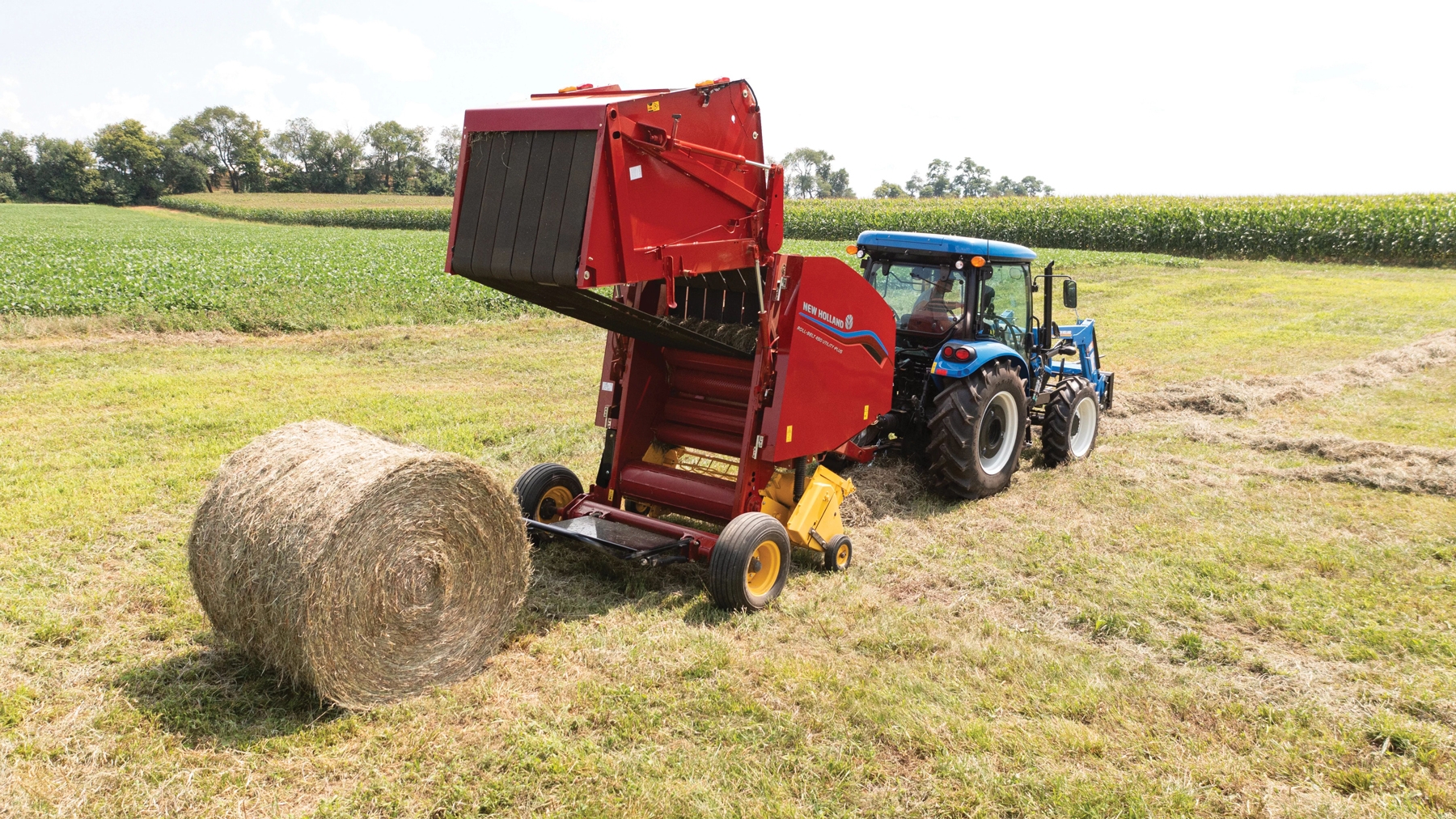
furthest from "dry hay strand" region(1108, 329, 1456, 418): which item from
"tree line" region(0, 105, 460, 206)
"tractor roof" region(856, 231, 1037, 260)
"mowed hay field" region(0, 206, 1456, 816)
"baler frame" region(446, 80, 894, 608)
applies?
"tree line" region(0, 105, 460, 206)

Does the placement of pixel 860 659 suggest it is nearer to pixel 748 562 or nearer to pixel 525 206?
pixel 748 562

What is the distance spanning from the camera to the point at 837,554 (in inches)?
232

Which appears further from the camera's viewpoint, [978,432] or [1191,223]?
[1191,223]

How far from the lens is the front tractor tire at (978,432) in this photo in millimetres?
6887

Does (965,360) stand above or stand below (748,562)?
above

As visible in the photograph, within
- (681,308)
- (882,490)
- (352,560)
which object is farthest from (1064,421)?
(352,560)

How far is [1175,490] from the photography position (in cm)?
746

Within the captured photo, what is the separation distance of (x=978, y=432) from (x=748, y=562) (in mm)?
2742

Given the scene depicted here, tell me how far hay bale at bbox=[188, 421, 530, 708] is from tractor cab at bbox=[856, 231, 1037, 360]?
13.6 ft

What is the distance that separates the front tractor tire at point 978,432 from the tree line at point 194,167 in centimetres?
7105

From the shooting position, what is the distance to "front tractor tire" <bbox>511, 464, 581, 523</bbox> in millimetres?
5984

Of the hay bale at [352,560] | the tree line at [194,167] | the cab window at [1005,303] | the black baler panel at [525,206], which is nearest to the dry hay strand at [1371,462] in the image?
the cab window at [1005,303]

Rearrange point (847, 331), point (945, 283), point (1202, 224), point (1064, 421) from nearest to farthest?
point (847, 331), point (945, 283), point (1064, 421), point (1202, 224)

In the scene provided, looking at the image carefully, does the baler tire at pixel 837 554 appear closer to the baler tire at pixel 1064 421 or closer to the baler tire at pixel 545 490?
the baler tire at pixel 545 490
